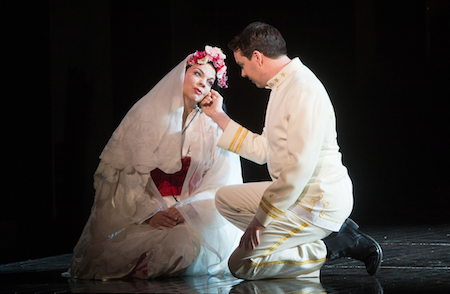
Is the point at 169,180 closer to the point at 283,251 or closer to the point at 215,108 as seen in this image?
the point at 215,108

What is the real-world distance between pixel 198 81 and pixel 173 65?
1.90 metres

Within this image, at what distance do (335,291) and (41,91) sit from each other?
299 centimetres

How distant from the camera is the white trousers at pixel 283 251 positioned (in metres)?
2.13

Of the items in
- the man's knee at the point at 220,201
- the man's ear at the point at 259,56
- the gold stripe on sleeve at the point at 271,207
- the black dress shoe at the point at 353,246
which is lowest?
the black dress shoe at the point at 353,246

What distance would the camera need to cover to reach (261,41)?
2242 mm

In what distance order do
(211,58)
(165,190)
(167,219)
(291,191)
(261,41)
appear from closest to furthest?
1. (291,191)
2. (261,41)
3. (167,219)
4. (165,190)
5. (211,58)

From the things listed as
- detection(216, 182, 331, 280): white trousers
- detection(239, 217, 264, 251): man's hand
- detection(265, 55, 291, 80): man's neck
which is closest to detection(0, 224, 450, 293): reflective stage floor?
detection(216, 182, 331, 280): white trousers

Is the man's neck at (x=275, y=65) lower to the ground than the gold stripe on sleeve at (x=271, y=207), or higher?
higher

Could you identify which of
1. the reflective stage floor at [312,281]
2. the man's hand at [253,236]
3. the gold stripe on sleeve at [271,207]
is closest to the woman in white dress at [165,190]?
the reflective stage floor at [312,281]

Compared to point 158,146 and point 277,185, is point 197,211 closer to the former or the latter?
point 158,146

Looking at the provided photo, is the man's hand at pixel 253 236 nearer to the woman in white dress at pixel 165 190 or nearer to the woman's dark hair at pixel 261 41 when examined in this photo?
the woman in white dress at pixel 165 190

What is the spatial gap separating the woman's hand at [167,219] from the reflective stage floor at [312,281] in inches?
11.2

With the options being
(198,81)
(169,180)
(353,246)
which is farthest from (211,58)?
(353,246)

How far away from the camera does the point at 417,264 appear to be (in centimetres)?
243
